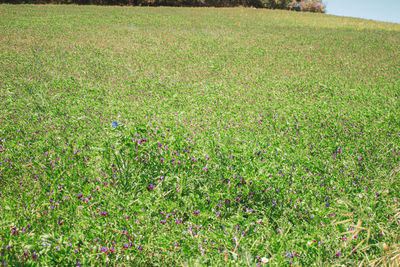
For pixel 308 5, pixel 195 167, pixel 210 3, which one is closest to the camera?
pixel 195 167

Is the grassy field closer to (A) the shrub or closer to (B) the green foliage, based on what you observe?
(B) the green foliage

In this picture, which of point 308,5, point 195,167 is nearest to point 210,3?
point 308,5

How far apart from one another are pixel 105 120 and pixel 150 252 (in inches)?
127

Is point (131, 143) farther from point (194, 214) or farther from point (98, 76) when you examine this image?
point (98, 76)

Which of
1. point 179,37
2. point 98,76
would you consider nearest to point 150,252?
point 98,76

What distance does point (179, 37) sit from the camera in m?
15.6

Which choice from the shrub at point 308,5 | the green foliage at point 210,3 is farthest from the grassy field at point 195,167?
the shrub at point 308,5

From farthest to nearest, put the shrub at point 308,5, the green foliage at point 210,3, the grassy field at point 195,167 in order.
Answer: the shrub at point 308,5 < the green foliage at point 210,3 < the grassy field at point 195,167

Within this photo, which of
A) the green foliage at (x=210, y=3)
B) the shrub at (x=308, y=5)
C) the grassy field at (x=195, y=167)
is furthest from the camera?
the shrub at (x=308, y=5)

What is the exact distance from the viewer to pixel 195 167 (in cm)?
333

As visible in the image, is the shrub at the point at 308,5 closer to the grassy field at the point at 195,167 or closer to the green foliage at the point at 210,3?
Answer: the green foliage at the point at 210,3

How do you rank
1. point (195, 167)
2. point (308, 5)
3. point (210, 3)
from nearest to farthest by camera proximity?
1. point (195, 167)
2. point (210, 3)
3. point (308, 5)

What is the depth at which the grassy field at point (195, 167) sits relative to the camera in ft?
7.76

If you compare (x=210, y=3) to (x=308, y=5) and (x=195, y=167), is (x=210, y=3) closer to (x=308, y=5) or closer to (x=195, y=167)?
(x=308, y=5)
